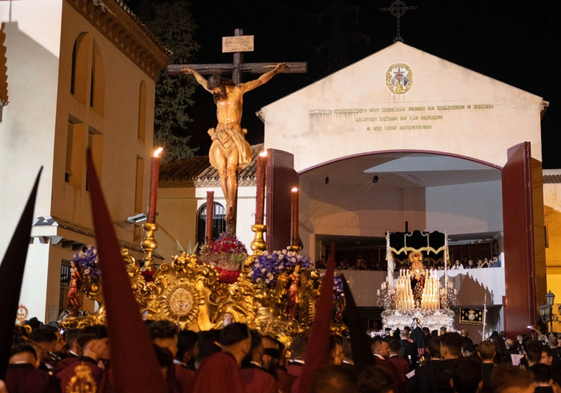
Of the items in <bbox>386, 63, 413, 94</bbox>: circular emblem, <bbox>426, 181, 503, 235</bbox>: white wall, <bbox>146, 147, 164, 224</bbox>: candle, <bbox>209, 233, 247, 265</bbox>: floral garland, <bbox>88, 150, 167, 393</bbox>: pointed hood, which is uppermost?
<bbox>386, 63, 413, 94</bbox>: circular emblem

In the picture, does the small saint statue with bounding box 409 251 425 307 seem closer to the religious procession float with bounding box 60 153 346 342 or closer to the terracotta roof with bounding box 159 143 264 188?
the terracotta roof with bounding box 159 143 264 188

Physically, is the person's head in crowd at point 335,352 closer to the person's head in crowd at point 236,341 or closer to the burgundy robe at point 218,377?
the person's head in crowd at point 236,341

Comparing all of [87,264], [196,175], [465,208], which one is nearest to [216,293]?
[87,264]

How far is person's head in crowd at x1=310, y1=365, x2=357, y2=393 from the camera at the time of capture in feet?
9.34

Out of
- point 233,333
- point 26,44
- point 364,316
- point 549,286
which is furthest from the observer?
point 364,316

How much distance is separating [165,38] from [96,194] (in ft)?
96.9

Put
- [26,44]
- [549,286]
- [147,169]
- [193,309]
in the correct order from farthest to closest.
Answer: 1. [549,286]
2. [147,169]
3. [26,44]
4. [193,309]

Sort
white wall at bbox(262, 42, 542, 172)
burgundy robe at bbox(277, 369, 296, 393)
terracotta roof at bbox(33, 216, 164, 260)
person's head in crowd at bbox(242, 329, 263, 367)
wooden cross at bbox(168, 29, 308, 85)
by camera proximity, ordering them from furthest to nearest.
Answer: white wall at bbox(262, 42, 542, 172), terracotta roof at bbox(33, 216, 164, 260), wooden cross at bbox(168, 29, 308, 85), burgundy robe at bbox(277, 369, 296, 393), person's head in crowd at bbox(242, 329, 263, 367)

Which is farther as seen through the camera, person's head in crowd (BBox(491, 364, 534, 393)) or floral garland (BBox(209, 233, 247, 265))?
floral garland (BBox(209, 233, 247, 265))

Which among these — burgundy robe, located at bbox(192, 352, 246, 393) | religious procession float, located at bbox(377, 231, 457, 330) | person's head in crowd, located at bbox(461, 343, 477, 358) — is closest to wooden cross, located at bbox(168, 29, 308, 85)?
person's head in crowd, located at bbox(461, 343, 477, 358)

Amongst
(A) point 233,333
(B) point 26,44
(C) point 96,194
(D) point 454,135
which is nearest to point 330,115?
(D) point 454,135

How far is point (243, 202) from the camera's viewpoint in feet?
79.8

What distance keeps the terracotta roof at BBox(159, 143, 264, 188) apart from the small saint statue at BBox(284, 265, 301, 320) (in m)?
16.9

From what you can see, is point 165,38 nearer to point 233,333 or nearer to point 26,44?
point 26,44
